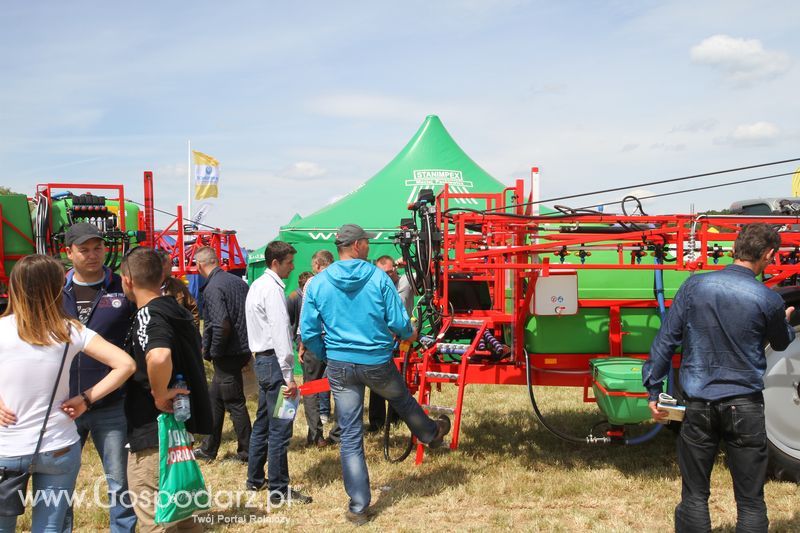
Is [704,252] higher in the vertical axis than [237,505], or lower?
higher

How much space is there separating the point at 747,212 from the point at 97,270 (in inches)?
215

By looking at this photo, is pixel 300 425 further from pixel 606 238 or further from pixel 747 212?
pixel 747 212

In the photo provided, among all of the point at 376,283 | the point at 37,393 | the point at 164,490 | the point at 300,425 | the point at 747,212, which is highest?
the point at 747,212

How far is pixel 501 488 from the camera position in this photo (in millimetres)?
4379

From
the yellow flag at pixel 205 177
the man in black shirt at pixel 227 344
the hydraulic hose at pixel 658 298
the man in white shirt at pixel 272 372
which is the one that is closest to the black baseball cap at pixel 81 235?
the man in white shirt at pixel 272 372

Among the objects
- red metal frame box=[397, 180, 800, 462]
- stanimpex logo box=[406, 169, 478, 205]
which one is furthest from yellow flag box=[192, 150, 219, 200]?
red metal frame box=[397, 180, 800, 462]

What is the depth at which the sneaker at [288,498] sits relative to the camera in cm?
413

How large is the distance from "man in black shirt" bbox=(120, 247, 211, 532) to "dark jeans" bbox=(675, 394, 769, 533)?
2.23 metres

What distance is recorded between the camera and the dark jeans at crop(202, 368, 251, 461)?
4.93 m

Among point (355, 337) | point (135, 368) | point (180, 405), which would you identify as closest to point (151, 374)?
point (135, 368)

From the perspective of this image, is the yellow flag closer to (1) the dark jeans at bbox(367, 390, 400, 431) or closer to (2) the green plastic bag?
(1) the dark jeans at bbox(367, 390, 400, 431)

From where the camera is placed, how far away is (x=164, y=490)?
110 inches

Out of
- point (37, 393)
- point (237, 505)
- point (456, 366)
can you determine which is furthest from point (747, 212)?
point (37, 393)

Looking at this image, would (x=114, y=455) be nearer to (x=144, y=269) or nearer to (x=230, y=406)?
(x=144, y=269)
